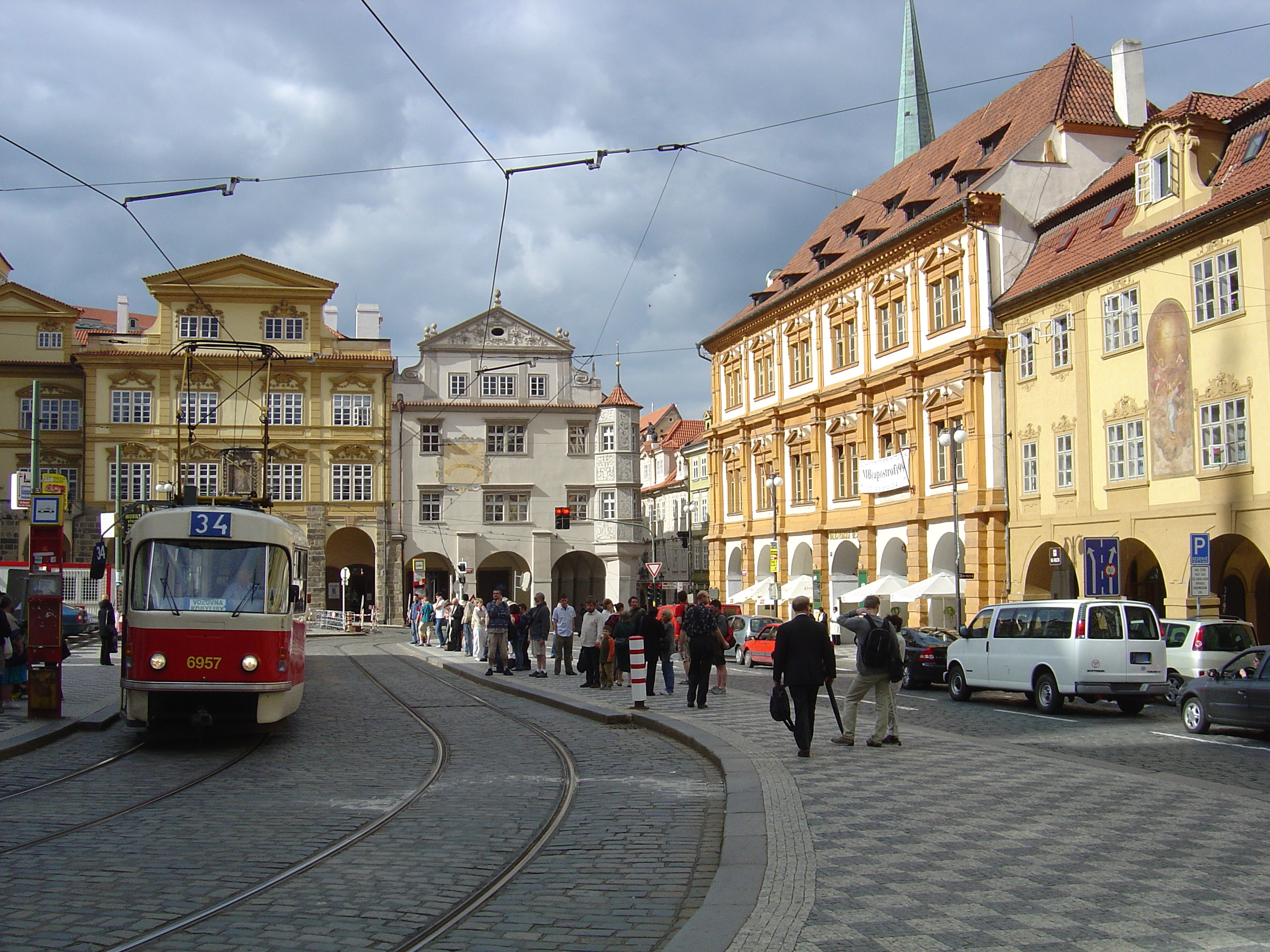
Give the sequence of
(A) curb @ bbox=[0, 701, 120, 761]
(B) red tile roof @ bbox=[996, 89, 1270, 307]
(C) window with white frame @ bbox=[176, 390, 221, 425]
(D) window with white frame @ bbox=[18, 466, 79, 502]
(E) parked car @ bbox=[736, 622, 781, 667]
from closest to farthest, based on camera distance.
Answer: (A) curb @ bbox=[0, 701, 120, 761] < (B) red tile roof @ bbox=[996, 89, 1270, 307] < (E) parked car @ bbox=[736, 622, 781, 667] < (D) window with white frame @ bbox=[18, 466, 79, 502] < (C) window with white frame @ bbox=[176, 390, 221, 425]

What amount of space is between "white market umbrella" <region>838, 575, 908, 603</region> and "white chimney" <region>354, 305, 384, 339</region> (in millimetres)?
34394

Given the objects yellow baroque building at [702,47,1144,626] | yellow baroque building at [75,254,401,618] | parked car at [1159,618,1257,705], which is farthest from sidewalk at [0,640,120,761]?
yellow baroque building at [75,254,401,618]

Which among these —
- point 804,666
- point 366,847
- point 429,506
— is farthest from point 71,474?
point 366,847

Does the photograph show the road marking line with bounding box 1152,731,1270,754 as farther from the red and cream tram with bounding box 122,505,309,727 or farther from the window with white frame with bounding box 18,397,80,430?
the window with white frame with bounding box 18,397,80,430

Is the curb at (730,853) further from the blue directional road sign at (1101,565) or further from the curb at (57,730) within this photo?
the blue directional road sign at (1101,565)

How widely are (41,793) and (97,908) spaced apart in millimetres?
5195

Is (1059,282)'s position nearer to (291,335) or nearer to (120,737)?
(120,737)

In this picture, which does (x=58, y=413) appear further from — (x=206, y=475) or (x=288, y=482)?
(x=288, y=482)

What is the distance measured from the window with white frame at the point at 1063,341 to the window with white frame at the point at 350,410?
123ft

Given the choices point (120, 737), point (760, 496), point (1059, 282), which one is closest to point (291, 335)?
point (760, 496)

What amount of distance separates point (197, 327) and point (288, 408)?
19.9 ft

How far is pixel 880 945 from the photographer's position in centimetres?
610

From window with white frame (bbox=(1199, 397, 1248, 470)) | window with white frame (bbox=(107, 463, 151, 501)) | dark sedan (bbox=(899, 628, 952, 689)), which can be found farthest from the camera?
window with white frame (bbox=(107, 463, 151, 501))

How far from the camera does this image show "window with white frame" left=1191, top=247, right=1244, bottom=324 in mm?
28422
